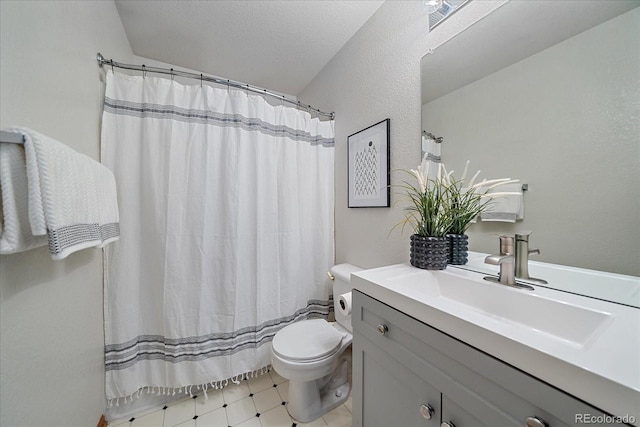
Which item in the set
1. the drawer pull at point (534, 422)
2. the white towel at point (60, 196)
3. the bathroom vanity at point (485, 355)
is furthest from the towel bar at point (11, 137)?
the drawer pull at point (534, 422)

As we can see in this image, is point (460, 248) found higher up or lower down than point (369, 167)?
lower down

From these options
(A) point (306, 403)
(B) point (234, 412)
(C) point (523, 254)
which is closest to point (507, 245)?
(C) point (523, 254)

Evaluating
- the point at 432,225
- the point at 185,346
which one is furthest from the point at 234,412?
the point at 432,225

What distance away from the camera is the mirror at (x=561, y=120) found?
2.07ft

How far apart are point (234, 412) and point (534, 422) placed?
1.48 meters

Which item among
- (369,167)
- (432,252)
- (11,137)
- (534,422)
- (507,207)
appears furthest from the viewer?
(369,167)

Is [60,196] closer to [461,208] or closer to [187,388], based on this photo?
[187,388]

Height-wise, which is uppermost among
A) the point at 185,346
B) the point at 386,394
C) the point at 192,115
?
the point at 192,115

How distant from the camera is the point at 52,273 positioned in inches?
30.8

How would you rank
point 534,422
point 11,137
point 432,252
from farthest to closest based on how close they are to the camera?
1. point 432,252
2. point 11,137
3. point 534,422

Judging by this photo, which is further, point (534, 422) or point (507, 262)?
point (507, 262)

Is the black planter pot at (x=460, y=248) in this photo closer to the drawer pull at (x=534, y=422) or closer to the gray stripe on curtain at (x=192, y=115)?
the drawer pull at (x=534, y=422)

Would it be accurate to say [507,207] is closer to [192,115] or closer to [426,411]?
[426,411]

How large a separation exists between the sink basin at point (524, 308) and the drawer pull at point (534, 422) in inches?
11.9
